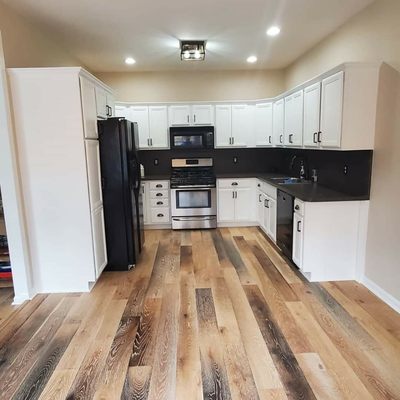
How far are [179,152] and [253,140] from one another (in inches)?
54.4

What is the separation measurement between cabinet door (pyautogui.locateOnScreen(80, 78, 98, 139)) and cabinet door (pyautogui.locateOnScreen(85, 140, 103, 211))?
0.32 feet

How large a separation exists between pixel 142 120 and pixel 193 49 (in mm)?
1701

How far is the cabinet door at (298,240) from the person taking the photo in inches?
131

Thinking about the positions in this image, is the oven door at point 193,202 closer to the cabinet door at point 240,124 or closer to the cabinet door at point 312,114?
the cabinet door at point 240,124

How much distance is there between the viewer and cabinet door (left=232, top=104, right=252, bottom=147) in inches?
214

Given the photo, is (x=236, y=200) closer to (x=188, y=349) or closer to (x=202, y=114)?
(x=202, y=114)

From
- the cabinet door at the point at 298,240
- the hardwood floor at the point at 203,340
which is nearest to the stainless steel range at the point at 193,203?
the hardwood floor at the point at 203,340

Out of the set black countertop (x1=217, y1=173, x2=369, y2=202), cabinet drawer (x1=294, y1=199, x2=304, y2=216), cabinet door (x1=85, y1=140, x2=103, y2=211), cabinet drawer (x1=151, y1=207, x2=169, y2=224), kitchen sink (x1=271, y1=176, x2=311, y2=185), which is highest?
cabinet door (x1=85, y1=140, x2=103, y2=211)

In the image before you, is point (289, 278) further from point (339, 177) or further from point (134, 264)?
point (134, 264)

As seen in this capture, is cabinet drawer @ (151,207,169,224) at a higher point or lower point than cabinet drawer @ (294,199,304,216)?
lower

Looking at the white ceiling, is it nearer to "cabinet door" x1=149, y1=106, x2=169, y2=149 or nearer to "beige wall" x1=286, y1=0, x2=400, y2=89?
"beige wall" x1=286, y1=0, x2=400, y2=89

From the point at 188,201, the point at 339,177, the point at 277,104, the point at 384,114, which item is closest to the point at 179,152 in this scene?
the point at 188,201

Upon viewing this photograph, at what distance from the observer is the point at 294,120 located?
13.8 feet

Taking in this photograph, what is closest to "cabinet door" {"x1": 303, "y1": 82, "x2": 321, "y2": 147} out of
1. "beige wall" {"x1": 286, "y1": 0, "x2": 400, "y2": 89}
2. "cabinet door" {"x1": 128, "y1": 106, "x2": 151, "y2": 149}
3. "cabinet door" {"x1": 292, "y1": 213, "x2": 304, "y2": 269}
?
"beige wall" {"x1": 286, "y1": 0, "x2": 400, "y2": 89}
